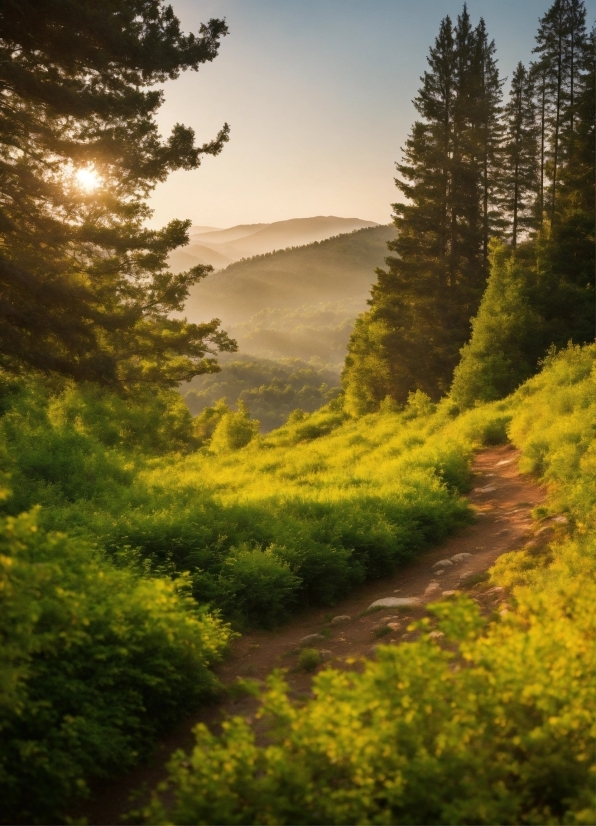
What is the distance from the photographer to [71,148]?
11.1 meters

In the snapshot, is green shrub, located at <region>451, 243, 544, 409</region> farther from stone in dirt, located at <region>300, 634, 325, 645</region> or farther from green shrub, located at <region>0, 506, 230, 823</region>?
green shrub, located at <region>0, 506, 230, 823</region>

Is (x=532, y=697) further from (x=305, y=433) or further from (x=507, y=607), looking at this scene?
(x=305, y=433)

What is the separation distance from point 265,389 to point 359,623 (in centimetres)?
10981

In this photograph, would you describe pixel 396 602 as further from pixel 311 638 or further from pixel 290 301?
pixel 290 301

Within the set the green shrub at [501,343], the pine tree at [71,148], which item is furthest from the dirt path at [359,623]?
the green shrub at [501,343]

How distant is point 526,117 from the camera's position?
3497 centimetres

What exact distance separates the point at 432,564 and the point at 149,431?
1728cm

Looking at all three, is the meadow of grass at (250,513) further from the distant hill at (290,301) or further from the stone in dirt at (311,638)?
the distant hill at (290,301)

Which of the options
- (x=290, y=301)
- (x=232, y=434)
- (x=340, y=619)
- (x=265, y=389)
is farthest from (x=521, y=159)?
(x=290, y=301)

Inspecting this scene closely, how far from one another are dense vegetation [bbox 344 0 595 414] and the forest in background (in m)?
0.27

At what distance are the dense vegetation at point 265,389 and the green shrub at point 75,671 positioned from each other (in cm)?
9962

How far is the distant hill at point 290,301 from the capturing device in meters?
171

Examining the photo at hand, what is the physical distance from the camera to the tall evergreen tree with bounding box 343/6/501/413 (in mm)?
31266

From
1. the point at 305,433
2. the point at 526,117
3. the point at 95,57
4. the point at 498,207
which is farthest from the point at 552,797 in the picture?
the point at 526,117
